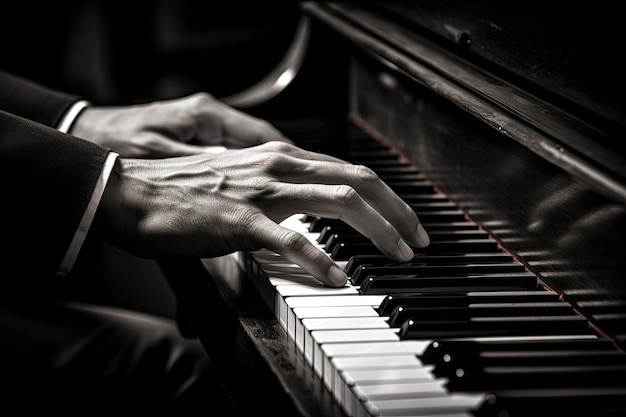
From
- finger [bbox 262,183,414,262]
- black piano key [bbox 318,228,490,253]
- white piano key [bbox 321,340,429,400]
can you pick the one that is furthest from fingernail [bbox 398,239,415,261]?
white piano key [bbox 321,340,429,400]

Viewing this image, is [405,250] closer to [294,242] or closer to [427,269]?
[427,269]

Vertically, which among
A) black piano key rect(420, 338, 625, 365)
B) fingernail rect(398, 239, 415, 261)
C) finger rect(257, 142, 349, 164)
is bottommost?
fingernail rect(398, 239, 415, 261)

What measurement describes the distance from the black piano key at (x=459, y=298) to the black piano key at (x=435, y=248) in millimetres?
146

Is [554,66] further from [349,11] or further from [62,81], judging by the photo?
[62,81]

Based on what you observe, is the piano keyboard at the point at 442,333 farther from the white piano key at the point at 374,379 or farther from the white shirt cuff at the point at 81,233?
the white shirt cuff at the point at 81,233

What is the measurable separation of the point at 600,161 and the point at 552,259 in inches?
8.2

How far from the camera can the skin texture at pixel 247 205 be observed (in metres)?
1.06

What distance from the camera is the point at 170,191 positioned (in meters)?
1.14

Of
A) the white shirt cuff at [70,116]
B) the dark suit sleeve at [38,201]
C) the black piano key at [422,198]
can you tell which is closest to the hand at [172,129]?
the white shirt cuff at [70,116]

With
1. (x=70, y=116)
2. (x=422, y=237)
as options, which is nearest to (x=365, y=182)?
(x=422, y=237)

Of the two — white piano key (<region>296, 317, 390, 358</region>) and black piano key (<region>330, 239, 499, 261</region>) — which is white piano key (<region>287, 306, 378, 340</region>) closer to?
white piano key (<region>296, 317, 390, 358</region>)

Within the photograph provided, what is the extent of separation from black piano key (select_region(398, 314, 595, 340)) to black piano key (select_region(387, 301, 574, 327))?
0.05 feet

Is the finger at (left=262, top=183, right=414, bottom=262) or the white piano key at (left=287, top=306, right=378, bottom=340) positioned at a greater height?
the finger at (left=262, top=183, right=414, bottom=262)

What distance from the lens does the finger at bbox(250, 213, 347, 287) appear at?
40.3 inches
